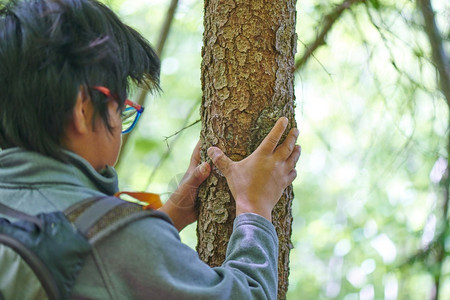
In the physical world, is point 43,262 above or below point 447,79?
below

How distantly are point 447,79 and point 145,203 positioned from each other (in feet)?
5.08

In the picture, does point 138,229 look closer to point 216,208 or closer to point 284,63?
point 216,208

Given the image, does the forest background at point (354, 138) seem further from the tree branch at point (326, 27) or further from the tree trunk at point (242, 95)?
the tree trunk at point (242, 95)

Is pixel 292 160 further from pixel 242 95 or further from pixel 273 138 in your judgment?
pixel 242 95

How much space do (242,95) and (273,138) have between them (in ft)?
0.63

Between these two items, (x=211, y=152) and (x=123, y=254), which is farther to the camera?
(x=211, y=152)

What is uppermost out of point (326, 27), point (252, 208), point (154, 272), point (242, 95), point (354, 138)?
point (326, 27)

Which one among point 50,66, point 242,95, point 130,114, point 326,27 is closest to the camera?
point 50,66

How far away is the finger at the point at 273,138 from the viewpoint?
155 centimetres

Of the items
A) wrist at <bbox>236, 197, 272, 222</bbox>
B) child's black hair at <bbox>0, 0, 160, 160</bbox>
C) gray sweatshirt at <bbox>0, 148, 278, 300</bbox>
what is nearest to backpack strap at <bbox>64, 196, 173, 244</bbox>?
gray sweatshirt at <bbox>0, 148, 278, 300</bbox>

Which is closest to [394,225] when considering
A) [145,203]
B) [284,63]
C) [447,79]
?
[447,79]

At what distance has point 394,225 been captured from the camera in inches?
256

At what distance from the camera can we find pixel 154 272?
3.68 feet

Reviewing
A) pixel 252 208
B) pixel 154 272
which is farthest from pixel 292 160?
pixel 154 272
